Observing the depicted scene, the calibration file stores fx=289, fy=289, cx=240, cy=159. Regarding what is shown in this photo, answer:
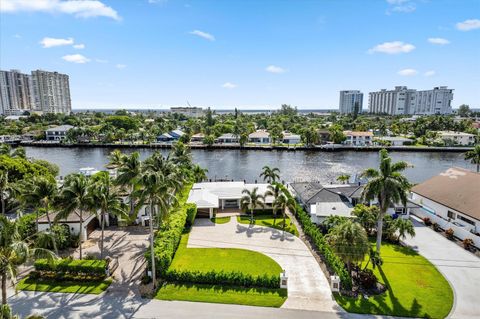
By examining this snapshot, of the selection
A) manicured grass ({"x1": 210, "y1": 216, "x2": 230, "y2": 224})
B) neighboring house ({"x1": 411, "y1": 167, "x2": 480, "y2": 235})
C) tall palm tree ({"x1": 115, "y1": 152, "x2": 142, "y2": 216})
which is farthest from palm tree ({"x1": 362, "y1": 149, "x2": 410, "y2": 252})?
tall palm tree ({"x1": 115, "y1": 152, "x2": 142, "y2": 216})

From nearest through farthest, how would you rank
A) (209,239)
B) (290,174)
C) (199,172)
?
(209,239) < (199,172) < (290,174)

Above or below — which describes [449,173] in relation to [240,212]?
above

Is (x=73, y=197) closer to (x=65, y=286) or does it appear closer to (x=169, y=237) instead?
(x=65, y=286)

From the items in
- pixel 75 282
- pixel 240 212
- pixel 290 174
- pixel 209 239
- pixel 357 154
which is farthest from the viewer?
pixel 357 154

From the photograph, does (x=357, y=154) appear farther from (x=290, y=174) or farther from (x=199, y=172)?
(x=199, y=172)

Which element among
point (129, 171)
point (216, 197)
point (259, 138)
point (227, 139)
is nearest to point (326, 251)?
point (216, 197)

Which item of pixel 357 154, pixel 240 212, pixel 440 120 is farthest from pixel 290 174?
pixel 440 120
